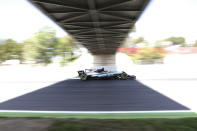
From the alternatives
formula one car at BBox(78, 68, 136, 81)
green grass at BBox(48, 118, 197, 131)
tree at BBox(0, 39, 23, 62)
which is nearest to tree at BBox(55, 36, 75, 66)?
tree at BBox(0, 39, 23, 62)

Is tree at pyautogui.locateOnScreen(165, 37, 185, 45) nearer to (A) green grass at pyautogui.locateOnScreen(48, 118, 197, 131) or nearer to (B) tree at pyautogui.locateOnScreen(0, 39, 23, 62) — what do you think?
(B) tree at pyautogui.locateOnScreen(0, 39, 23, 62)

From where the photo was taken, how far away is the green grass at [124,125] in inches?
139

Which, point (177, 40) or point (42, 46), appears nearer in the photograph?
point (42, 46)

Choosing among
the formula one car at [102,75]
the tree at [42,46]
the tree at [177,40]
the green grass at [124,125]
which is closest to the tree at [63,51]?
the tree at [42,46]

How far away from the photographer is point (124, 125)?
3.71 m

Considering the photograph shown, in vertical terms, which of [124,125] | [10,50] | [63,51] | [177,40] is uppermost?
[177,40]

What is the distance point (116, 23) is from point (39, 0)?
18.4 feet

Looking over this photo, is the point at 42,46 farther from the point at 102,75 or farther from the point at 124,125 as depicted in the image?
the point at 124,125

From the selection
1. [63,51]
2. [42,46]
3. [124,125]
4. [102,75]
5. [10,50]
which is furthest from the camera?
[10,50]

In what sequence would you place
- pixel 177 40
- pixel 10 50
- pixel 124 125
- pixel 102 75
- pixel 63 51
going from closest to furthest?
pixel 124 125
pixel 102 75
pixel 63 51
pixel 10 50
pixel 177 40

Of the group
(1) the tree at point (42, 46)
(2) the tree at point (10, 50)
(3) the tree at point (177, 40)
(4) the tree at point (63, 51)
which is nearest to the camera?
(1) the tree at point (42, 46)

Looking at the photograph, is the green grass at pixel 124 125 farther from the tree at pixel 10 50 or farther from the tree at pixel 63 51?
the tree at pixel 10 50

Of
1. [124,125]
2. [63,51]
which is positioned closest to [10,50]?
[63,51]

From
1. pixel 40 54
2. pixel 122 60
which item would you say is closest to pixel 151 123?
pixel 122 60
